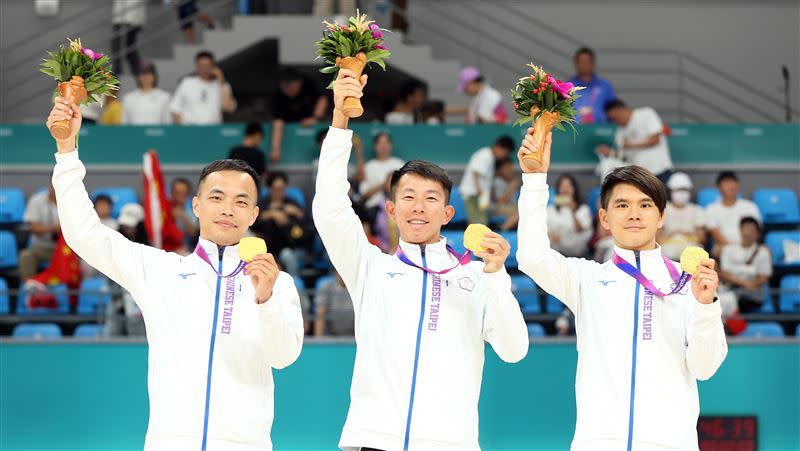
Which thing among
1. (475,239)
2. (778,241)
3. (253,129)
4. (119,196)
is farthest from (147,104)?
(475,239)

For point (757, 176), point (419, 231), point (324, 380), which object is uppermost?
point (757, 176)

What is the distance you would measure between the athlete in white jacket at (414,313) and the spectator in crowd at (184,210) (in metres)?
6.78

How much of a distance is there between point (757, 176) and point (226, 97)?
6548 mm

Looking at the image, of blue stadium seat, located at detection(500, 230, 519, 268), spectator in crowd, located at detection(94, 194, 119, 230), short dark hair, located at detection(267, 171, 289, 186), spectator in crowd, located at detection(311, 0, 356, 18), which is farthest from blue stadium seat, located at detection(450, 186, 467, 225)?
spectator in crowd, located at detection(94, 194, 119, 230)

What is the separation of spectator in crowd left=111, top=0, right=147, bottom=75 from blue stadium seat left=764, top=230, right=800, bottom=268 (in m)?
8.49

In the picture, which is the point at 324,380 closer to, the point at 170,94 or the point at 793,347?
the point at 793,347

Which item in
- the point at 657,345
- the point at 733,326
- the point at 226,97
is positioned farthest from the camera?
the point at 226,97

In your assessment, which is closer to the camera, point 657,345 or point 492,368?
point 657,345

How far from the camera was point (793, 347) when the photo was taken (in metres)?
11.0

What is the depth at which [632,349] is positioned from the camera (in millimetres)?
5703

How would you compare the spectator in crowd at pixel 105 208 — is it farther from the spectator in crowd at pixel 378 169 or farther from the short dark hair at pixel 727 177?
the short dark hair at pixel 727 177

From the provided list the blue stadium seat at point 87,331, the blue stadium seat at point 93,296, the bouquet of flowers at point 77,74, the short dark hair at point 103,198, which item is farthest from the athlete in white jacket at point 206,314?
the short dark hair at point 103,198

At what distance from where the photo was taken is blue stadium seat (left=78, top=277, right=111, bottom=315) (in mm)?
11234

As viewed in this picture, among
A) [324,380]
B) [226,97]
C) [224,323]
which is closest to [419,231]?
[224,323]
